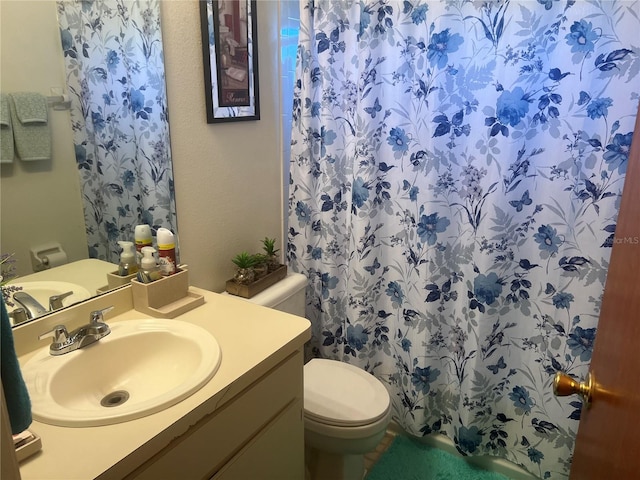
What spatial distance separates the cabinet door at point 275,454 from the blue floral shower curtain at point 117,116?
65 centimetres

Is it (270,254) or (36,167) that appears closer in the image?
(36,167)

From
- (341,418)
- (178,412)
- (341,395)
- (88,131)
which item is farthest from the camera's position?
(341,395)

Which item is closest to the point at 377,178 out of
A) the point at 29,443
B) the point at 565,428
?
the point at 565,428

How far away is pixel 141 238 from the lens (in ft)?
4.33

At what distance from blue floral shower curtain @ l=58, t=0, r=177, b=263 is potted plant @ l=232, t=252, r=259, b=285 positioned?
13.8 inches

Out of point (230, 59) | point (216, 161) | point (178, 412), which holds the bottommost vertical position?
point (178, 412)

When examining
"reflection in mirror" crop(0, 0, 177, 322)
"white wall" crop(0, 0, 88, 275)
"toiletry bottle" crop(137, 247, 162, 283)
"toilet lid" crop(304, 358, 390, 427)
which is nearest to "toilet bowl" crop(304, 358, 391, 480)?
"toilet lid" crop(304, 358, 390, 427)

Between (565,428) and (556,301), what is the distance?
474 mm

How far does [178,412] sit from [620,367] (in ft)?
2.55

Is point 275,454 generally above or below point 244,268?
below

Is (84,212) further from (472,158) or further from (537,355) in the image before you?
(537,355)

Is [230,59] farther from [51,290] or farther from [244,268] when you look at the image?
[51,290]

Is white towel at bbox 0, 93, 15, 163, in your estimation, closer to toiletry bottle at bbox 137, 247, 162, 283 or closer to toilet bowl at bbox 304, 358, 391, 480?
toiletry bottle at bbox 137, 247, 162, 283

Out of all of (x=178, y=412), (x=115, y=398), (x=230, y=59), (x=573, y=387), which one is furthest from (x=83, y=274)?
(x=573, y=387)
